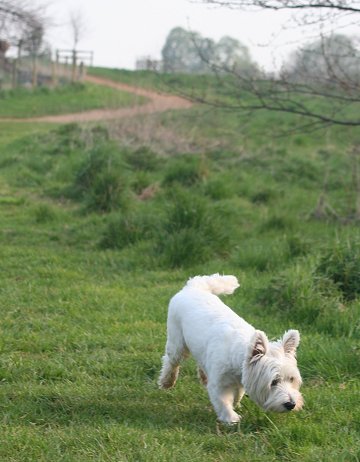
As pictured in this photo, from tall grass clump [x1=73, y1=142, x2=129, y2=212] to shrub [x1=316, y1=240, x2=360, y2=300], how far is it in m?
4.43

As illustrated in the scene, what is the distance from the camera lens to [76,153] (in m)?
15.0

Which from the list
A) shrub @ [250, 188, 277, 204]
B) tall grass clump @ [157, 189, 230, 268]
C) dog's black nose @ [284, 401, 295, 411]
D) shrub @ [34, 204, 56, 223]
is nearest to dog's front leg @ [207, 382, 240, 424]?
dog's black nose @ [284, 401, 295, 411]

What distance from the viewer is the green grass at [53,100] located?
1070 inches

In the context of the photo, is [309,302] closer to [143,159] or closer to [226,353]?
[226,353]

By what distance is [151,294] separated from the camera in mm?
6879

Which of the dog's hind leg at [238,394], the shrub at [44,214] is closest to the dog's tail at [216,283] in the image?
the dog's hind leg at [238,394]

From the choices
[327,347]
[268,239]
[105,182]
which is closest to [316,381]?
[327,347]

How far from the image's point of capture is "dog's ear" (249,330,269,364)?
3686 millimetres

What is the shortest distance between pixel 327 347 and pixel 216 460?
1.85m

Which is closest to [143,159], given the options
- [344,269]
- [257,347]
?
[344,269]

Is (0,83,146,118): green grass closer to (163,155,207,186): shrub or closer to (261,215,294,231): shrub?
(163,155,207,186): shrub

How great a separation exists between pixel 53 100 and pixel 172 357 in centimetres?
2573

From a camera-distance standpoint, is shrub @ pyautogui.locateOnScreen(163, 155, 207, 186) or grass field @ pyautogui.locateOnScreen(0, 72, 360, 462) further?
shrub @ pyautogui.locateOnScreen(163, 155, 207, 186)

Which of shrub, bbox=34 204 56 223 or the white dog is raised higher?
the white dog
